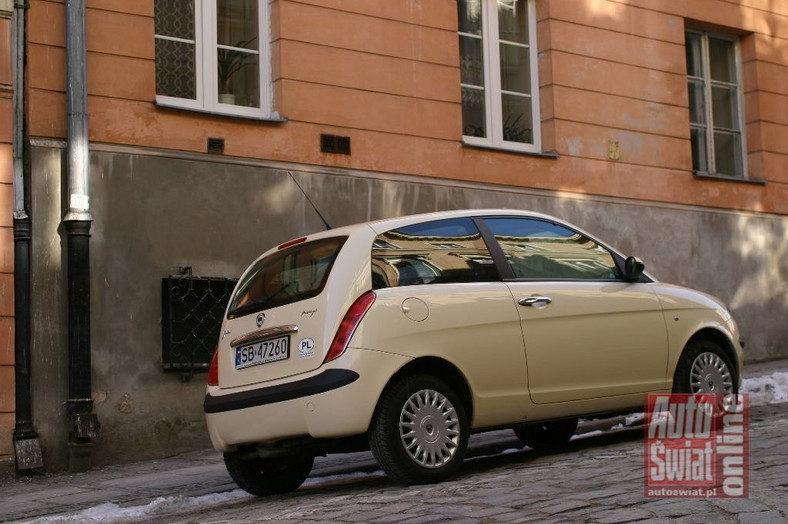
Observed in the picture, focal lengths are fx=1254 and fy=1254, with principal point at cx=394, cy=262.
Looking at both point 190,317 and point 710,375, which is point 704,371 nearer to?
point 710,375

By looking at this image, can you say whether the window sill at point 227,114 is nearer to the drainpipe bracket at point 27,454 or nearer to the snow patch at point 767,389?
the drainpipe bracket at point 27,454

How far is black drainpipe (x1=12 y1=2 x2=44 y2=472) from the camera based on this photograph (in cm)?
1025

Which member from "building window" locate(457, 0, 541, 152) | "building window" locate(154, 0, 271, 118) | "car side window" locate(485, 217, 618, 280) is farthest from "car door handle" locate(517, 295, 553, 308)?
"building window" locate(457, 0, 541, 152)

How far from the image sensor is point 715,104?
55.6 feet

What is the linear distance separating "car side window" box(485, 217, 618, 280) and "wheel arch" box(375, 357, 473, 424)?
0.88 meters

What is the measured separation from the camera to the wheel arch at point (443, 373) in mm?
7379

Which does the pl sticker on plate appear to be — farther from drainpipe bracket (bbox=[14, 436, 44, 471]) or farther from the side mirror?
drainpipe bracket (bbox=[14, 436, 44, 471])

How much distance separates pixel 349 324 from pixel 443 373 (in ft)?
2.50

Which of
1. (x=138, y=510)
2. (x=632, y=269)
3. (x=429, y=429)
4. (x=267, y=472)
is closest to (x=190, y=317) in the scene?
(x=267, y=472)

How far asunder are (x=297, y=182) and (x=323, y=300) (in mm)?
5194

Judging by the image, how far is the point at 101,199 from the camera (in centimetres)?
1108

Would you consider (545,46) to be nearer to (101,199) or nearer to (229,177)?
(229,177)

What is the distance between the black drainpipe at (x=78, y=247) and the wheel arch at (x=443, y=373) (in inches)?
160

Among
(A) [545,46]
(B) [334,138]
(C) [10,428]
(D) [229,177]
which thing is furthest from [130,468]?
(A) [545,46]
